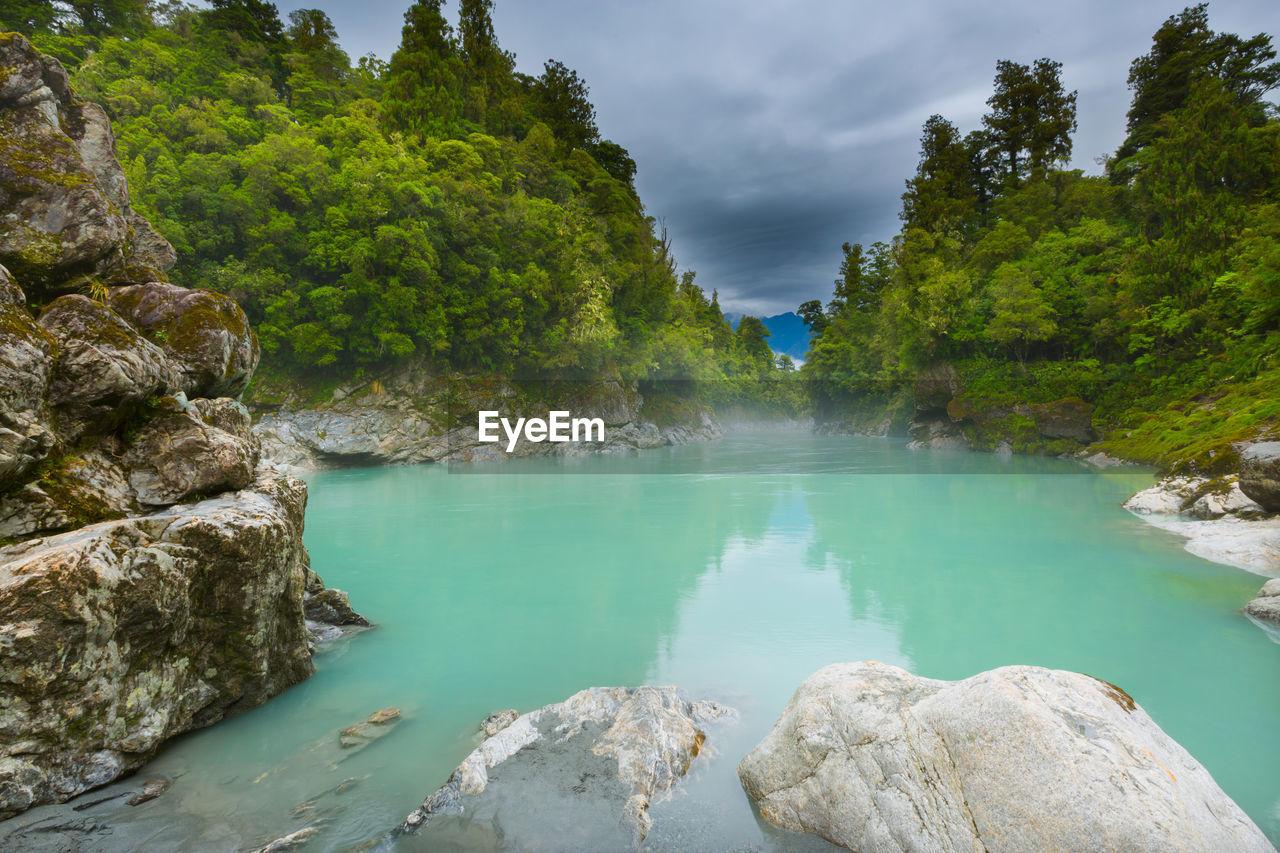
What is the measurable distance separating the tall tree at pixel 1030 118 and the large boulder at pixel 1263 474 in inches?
1353

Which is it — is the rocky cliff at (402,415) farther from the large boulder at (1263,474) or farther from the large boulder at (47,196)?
the large boulder at (1263,474)

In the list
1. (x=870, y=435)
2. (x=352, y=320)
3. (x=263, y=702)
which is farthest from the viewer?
(x=870, y=435)

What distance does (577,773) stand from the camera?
12.6 feet

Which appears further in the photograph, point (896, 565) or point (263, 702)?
point (896, 565)

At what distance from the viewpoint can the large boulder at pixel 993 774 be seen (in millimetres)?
2525

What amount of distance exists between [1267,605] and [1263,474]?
3.58 m

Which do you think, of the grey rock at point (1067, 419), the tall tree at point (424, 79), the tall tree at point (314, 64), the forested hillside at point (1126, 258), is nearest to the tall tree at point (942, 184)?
the forested hillside at point (1126, 258)

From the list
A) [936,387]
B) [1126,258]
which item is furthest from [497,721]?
[936,387]

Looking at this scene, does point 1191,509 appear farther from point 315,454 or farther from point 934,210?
point 934,210

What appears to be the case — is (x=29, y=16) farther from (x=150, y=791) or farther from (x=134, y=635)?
(x=150, y=791)

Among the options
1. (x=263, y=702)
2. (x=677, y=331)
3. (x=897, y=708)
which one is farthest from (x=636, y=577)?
(x=677, y=331)

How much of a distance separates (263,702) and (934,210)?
44.3 meters

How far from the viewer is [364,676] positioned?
5.89 metres

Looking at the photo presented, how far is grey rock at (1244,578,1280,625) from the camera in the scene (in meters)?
6.71
